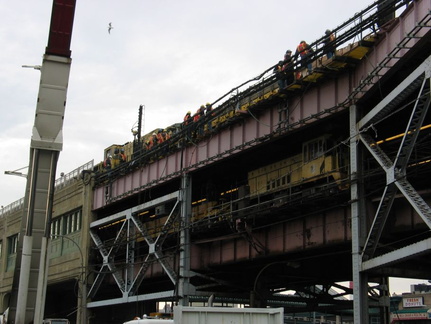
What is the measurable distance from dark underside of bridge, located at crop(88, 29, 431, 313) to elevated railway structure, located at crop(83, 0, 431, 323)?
10 centimetres

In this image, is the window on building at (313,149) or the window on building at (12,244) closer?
the window on building at (313,149)

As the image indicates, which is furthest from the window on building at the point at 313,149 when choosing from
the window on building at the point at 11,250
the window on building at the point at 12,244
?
the window on building at the point at 12,244

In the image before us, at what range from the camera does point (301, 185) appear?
34812 mm

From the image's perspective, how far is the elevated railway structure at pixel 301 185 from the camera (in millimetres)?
27734

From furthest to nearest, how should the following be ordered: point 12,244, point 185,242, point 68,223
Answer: point 12,244 < point 68,223 < point 185,242

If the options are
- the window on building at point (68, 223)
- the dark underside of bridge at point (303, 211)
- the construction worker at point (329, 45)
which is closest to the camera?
the dark underside of bridge at point (303, 211)

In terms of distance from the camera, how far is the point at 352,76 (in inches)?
1219

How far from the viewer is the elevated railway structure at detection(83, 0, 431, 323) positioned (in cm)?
2773

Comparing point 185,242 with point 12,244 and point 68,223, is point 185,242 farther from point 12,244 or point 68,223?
point 12,244

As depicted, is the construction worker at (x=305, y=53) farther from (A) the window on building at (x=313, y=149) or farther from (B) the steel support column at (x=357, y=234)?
(A) the window on building at (x=313, y=149)

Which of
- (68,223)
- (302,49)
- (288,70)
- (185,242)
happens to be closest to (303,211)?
(288,70)

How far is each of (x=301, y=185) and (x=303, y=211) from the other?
1353mm

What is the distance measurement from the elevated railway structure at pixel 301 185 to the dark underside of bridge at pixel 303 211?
0.33 ft

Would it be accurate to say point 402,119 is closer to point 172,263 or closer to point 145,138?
point 172,263
